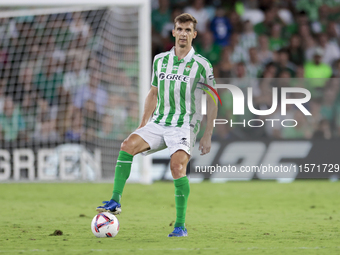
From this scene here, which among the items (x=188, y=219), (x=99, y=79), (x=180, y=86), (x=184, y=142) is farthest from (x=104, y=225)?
(x=99, y=79)

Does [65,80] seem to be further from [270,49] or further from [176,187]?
[176,187]

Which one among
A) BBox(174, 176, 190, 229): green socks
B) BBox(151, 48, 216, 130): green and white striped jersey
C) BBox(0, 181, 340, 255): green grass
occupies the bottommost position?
BBox(0, 181, 340, 255): green grass

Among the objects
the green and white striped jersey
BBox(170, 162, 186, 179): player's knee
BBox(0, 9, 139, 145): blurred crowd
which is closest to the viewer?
BBox(170, 162, 186, 179): player's knee

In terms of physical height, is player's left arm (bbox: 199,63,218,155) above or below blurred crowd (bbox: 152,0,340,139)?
below

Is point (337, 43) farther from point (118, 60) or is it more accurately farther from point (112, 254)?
point (112, 254)

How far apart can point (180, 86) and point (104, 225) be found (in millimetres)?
1444

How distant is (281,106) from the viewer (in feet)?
35.6

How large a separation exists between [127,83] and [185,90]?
239 inches

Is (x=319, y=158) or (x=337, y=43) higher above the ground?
(x=337, y=43)

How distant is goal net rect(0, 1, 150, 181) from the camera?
10805 mm

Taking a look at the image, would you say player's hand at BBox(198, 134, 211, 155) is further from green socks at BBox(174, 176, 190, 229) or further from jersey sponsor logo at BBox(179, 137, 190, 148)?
green socks at BBox(174, 176, 190, 229)

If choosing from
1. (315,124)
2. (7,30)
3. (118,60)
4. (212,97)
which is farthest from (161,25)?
(212,97)

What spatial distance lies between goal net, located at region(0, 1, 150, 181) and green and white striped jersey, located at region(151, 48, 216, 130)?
5.60m

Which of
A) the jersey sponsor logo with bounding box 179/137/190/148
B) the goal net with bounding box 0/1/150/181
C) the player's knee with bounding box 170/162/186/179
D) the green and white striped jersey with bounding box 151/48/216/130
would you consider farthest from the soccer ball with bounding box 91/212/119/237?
the goal net with bounding box 0/1/150/181
